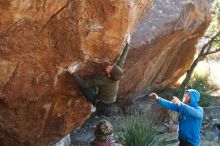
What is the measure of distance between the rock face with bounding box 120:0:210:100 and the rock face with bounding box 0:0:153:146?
4.18 metres

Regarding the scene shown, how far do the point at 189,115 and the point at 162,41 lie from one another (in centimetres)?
520

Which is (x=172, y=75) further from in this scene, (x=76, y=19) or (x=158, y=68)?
(x=76, y=19)

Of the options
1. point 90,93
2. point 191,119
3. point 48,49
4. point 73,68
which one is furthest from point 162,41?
point 48,49

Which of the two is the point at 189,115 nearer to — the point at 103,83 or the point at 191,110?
the point at 191,110

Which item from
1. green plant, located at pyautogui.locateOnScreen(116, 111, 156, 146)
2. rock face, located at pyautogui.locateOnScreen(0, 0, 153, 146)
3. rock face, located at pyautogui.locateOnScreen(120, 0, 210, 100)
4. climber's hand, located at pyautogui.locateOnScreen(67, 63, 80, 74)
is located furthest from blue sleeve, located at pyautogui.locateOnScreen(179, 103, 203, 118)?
rock face, located at pyautogui.locateOnScreen(120, 0, 210, 100)

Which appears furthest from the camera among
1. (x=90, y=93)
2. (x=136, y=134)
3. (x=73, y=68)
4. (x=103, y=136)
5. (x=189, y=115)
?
(x=136, y=134)

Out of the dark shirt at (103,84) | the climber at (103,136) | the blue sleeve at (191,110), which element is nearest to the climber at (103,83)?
the dark shirt at (103,84)

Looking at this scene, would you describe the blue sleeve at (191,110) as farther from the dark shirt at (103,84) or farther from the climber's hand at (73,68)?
the climber's hand at (73,68)

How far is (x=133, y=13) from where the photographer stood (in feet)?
21.5

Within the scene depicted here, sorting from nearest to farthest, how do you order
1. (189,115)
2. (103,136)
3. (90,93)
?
1. (103,136)
2. (90,93)
3. (189,115)

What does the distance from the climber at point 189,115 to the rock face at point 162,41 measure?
412 centimetres

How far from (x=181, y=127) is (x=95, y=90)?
4.69ft

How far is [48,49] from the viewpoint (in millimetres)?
6441

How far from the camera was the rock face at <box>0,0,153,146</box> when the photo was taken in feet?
20.2
